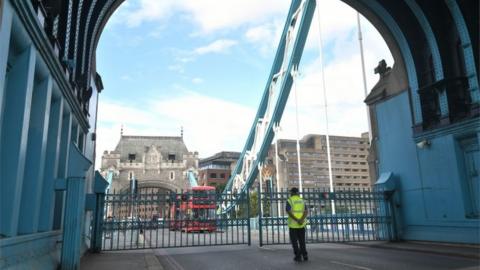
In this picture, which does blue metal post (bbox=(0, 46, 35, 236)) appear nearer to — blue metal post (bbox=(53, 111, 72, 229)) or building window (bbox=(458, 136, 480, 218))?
blue metal post (bbox=(53, 111, 72, 229))

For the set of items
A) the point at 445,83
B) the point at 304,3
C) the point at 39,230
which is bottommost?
the point at 39,230

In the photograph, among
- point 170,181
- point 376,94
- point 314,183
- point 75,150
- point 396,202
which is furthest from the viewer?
point 314,183

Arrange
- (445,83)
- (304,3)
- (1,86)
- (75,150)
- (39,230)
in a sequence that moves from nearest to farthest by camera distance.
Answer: (1,86) < (39,230) < (75,150) < (445,83) < (304,3)

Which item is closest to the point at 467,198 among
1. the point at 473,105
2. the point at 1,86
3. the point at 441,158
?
the point at 441,158

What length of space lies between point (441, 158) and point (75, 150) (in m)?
9.36

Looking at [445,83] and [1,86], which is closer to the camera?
[1,86]

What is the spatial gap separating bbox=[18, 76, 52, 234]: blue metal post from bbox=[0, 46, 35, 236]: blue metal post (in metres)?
0.78

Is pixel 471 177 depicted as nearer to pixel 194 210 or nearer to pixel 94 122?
pixel 194 210

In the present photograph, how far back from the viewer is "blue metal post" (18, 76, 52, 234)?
570 centimetres

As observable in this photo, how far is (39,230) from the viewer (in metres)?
6.45

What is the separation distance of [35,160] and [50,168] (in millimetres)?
1015

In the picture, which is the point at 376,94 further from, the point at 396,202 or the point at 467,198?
the point at 467,198

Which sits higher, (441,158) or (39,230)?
(441,158)

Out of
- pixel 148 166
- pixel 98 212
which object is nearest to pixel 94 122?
pixel 98 212
